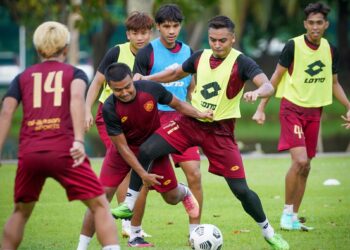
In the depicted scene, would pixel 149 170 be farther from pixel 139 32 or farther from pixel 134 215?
pixel 139 32

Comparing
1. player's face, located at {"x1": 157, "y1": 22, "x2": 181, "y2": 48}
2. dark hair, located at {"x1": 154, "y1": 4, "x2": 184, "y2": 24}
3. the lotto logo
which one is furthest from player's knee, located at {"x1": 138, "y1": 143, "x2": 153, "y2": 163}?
the lotto logo

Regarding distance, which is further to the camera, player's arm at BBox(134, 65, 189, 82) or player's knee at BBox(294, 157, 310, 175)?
player's knee at BBox(294, 157, 310, 175)

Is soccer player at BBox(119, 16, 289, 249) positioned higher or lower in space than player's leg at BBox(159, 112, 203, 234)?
higher

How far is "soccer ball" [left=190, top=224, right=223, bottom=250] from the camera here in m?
9.23

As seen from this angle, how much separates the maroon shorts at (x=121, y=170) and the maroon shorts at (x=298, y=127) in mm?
2098

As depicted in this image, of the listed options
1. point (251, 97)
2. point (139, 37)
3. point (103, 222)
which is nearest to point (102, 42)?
point (139, 37)

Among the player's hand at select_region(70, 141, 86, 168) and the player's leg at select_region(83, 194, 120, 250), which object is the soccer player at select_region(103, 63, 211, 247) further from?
the player's hand at select_region(70, 141, 86, 168)

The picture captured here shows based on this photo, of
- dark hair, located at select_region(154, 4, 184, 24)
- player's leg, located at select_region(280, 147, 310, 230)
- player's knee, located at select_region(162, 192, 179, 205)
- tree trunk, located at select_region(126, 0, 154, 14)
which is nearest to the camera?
player's knee, located at select_region(162, 192, 179, 205)

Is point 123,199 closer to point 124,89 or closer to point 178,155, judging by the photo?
point 178,155

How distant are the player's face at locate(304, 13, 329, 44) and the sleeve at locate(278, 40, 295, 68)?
25 cm

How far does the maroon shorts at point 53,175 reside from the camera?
765cm

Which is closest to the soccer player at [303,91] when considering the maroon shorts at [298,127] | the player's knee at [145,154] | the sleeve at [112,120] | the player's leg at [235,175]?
the maroon shorts at [298,127]

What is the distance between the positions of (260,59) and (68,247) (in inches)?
1581

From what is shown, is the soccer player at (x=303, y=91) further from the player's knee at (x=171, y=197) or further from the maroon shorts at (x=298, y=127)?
the player's knee at (x=171, y=197)
